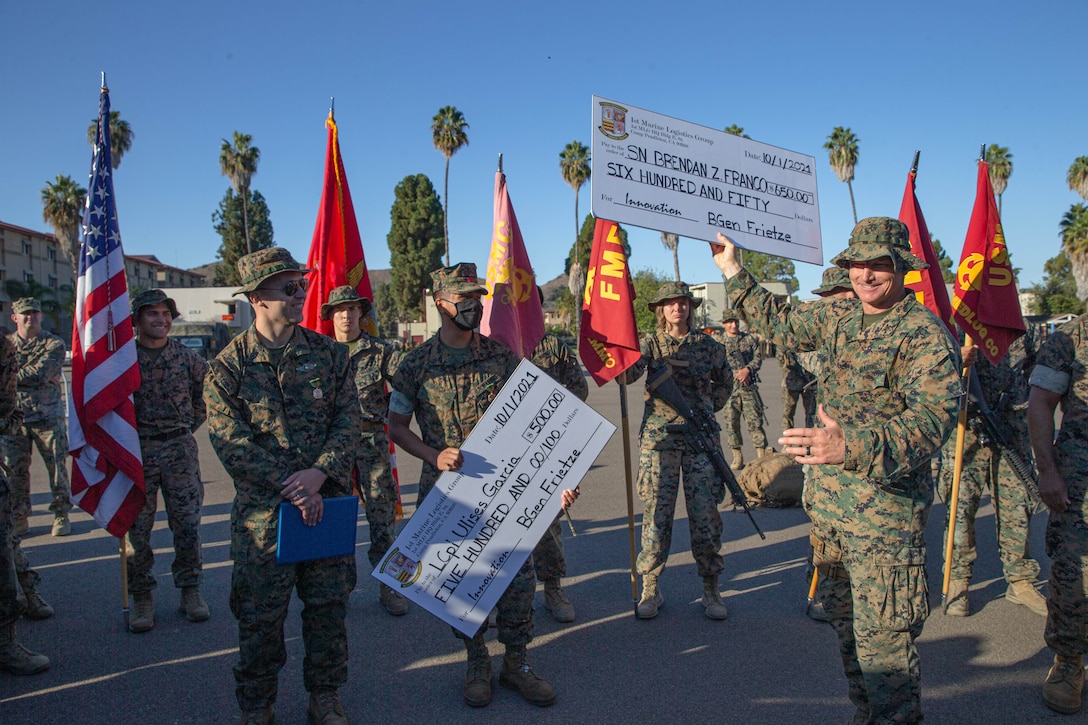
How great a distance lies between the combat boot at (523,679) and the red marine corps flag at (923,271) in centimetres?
366

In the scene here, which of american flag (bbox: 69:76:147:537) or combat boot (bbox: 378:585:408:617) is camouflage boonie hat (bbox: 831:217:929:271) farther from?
american flag (bbox: 69:76:147:537)

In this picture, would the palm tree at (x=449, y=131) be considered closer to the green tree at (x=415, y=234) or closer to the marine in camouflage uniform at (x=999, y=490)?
the green tree at (x=415, y=234)

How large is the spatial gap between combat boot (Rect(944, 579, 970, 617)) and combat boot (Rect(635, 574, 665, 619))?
190 centimetres

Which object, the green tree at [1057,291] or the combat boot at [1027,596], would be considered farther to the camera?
the green tree at [1057,291]

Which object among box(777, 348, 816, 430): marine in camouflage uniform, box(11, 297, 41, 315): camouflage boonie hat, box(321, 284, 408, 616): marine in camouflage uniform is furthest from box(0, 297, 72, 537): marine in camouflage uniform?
box(777, 348, 816, 430): marine in camouflage uniform

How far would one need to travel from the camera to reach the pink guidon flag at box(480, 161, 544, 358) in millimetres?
5422

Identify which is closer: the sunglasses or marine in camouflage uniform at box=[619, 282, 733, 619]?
the sunglasses

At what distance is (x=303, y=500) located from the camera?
313cm

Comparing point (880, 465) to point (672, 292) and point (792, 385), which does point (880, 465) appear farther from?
point (792, 385)

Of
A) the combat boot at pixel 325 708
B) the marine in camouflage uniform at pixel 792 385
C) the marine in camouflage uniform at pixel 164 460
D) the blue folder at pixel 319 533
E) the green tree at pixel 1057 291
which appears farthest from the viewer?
the green tree at pixel 1057 291

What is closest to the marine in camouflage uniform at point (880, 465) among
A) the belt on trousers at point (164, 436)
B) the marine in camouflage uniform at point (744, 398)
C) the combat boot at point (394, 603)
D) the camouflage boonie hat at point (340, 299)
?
the combat boot at point (394, 603)

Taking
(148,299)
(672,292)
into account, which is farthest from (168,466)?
(672,292)

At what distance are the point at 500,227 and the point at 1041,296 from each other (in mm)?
60197

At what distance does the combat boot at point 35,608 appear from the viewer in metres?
4.80
